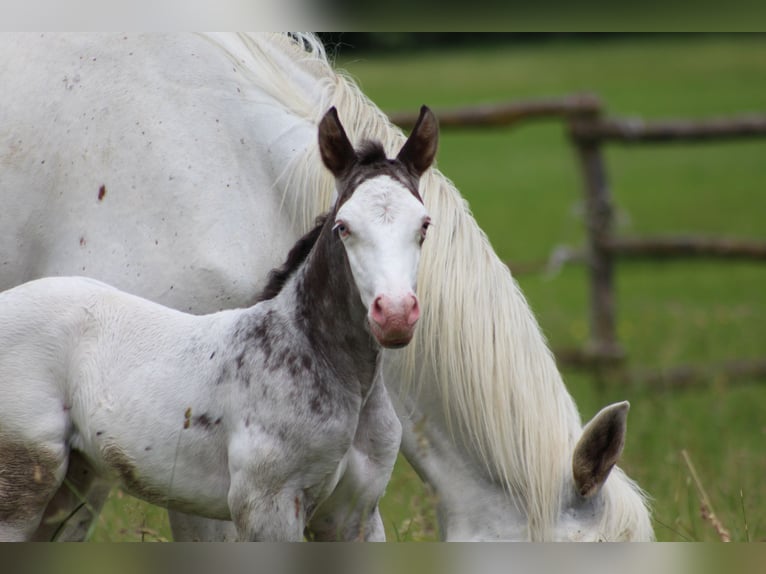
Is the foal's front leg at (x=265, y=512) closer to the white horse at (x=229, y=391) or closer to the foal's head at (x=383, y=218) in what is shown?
the white horse at (x=229, y=391)

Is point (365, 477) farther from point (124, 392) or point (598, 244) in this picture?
point (598, 244)

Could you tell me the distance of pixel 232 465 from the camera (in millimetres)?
2240

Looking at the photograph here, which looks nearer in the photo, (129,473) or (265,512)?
(265,512)

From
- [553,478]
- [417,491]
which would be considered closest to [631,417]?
[417,491]

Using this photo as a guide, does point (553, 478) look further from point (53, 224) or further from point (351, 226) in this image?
point (53, 224)

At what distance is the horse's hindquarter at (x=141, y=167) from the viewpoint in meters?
3.03

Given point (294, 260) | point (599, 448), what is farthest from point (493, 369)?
point (294, 260)

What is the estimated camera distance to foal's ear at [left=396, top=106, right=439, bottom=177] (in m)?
2.26

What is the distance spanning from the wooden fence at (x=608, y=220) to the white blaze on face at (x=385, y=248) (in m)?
5.55

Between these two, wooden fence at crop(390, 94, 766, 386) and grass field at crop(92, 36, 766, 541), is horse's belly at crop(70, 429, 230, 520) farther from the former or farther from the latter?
wooden fence at crop(390, 94, 766, 386)

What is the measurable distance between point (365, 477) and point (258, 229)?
1012mm

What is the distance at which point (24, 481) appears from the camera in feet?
7.59

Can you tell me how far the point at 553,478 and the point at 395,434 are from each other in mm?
517

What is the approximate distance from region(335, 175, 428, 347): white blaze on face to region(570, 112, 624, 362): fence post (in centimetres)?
585
